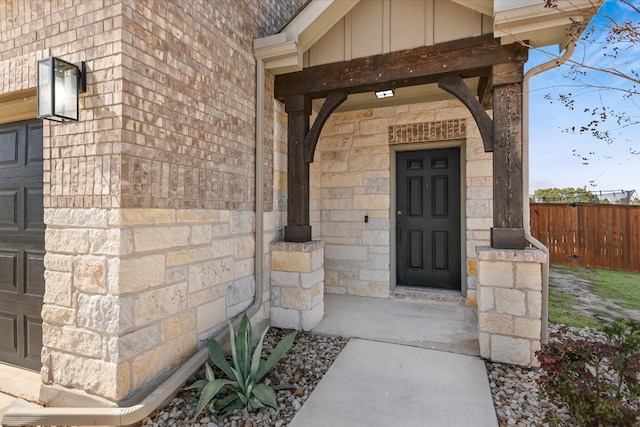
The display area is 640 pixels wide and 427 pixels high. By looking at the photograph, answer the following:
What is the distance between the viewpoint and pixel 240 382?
2.13 m

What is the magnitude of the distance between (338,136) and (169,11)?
268 cm

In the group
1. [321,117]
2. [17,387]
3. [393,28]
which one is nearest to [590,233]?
[393,28]

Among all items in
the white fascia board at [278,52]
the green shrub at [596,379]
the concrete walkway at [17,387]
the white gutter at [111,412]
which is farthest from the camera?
the white fascia board at [278,52]

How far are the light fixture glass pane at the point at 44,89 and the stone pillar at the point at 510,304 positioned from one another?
3176 millimetres

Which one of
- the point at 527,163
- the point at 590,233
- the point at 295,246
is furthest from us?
the point at 590,233

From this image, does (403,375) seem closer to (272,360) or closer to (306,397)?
(306,397)

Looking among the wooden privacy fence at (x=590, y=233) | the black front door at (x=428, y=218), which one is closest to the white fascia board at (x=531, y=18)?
the black front door at (x=428, y=218)

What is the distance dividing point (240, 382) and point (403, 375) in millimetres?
1185

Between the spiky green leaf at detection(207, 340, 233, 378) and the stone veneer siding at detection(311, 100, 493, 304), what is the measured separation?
242cm

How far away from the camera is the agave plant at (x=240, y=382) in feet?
6.60

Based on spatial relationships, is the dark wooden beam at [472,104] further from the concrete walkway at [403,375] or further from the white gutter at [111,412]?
the white gutter at [111,412]

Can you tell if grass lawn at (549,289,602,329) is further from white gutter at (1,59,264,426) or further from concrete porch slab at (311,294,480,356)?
white gutter at (1,59,264,426)

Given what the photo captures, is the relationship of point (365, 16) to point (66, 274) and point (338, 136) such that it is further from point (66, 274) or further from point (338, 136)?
point (66, 274)

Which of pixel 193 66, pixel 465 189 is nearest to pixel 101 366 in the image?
pixel 193 66
